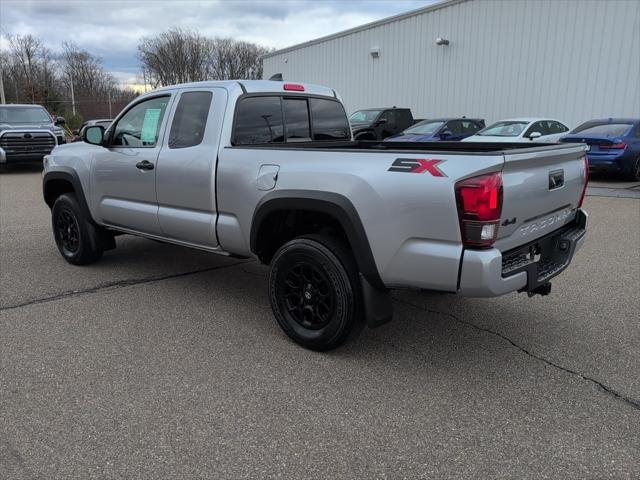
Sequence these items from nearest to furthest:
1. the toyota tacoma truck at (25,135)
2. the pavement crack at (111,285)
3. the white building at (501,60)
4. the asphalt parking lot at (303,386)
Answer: the asphalt parking lot at (303,386)
the pavement crack at (111,285)
the toyota tacoma truck at (25,135)
the white building at (501,60)

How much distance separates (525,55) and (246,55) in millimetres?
47151

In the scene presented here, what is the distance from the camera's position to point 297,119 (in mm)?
4727

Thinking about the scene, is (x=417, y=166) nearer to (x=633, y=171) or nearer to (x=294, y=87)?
(x=294, y=87)

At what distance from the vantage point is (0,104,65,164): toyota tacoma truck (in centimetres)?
1493

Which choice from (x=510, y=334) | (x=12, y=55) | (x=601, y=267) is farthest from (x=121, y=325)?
(x=12, y=55)

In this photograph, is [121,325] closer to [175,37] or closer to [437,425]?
[437,425]

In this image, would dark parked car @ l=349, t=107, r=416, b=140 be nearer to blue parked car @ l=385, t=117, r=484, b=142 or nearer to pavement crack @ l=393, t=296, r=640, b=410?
blue parked car @ l=385, t=117, r=484, b=142

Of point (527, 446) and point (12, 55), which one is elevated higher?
point (12, 55)

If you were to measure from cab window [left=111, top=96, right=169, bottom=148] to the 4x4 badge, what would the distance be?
8.24 ft

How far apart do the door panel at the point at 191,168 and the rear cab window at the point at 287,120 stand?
0.65ft

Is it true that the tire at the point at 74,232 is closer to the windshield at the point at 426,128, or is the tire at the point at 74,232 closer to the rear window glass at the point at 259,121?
the rear window glass at the point at 259,121

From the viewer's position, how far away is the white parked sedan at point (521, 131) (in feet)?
44.9

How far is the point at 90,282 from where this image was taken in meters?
5.20

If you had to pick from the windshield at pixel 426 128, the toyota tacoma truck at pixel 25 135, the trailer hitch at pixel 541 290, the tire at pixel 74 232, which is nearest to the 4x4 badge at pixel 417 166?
the trailer hitch at pixel 541 290
